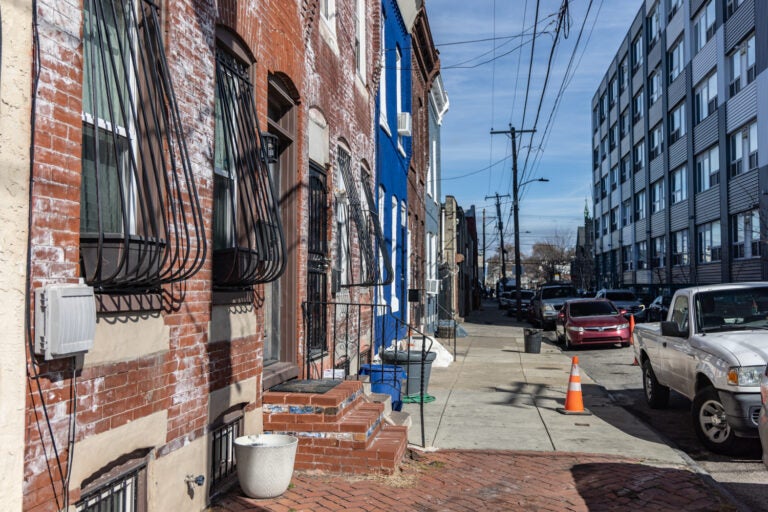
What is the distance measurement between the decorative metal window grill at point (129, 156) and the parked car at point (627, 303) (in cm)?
2401

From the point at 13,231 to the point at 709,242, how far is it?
33380 mm

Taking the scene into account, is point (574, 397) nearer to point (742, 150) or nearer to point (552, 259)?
point (742, 150)

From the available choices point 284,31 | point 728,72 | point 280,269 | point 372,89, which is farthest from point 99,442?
point 728,72

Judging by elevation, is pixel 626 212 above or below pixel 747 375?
above

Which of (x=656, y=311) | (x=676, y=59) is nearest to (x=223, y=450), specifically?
(x=656, y=311)

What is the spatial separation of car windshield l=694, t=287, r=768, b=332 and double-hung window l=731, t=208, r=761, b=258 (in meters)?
18.7

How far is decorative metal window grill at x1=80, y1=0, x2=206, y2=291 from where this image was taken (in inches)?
156

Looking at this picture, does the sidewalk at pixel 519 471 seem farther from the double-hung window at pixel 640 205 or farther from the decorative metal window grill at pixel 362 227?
the double-hung window at pixel 640 205

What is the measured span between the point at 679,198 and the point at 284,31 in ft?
111

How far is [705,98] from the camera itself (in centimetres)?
3194

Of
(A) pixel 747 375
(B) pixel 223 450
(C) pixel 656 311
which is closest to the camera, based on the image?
(B) pixel 223 450

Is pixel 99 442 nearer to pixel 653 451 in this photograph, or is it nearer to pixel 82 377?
pixel 82 377

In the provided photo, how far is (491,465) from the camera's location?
7191 millimetres

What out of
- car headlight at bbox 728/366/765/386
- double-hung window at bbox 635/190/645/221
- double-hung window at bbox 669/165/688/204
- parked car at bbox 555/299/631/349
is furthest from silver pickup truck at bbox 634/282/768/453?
double-hung window at bbox 635/190/645/221
